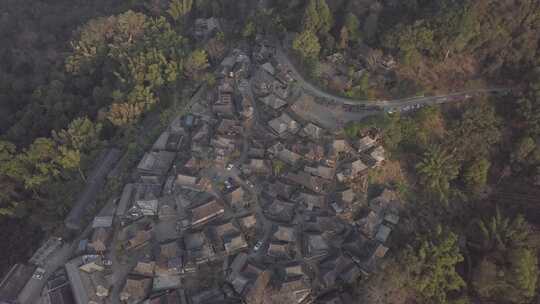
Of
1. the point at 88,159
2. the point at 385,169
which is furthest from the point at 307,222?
the point at 88,159

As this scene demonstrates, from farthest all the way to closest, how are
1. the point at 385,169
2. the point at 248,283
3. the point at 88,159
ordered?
the point at 88,159
the point at 385,169
the point at 248,283

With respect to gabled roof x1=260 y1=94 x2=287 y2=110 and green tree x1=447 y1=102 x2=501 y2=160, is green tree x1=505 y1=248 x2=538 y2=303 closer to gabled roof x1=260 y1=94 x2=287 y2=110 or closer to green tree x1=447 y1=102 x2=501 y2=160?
green tree x1=447 y1=102 x2=501 y2=160

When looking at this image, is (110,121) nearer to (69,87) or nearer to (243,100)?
(69,87)

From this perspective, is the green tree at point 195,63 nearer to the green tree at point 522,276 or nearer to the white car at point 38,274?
the white car at point 38,274

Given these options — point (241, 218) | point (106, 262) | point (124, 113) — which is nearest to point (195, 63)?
point (124, 113)

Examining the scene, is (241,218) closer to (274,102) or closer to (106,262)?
(106,262)

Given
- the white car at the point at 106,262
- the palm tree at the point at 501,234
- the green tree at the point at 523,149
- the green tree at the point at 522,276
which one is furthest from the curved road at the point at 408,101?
the white car at the point at 106,262

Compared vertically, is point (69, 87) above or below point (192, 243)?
above
